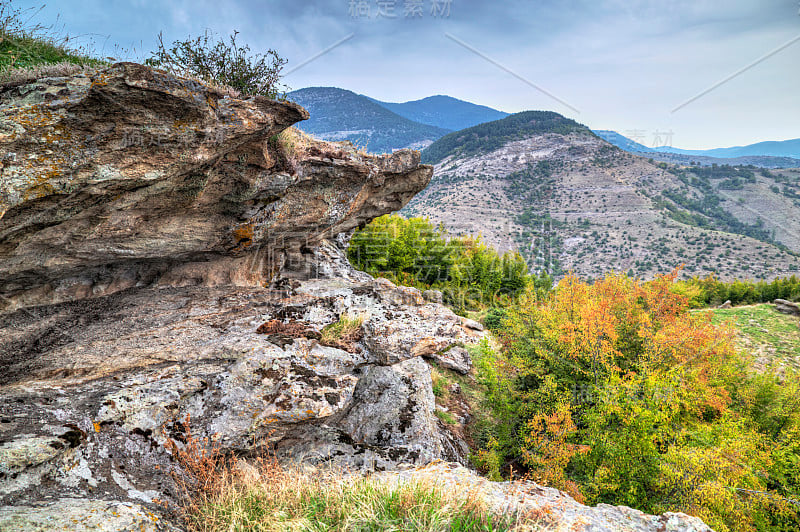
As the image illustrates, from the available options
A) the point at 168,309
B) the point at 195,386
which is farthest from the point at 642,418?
the point at 168,309

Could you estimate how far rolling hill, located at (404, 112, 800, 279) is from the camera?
233ft

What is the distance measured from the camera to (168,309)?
719 centimetres

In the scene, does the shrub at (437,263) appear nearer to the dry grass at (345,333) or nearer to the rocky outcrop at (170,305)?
the rocky outcrop at (170,305)

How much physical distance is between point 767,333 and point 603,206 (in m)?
73.8

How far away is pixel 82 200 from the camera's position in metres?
4.99

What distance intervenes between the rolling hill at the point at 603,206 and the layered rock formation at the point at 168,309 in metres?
60.7

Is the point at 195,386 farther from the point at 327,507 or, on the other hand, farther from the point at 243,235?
the point at 243,235

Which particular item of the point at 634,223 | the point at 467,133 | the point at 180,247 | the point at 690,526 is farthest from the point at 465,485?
the point at 467,133

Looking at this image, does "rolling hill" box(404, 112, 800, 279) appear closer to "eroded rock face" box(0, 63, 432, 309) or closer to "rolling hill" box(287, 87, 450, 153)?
"rolling hill" box(287, 87, 450, 153)

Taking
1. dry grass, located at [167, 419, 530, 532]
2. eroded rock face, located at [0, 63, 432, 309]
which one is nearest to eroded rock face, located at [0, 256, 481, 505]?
dry grass, located at [167, 419, 530, 532]

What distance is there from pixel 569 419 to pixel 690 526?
207 inches

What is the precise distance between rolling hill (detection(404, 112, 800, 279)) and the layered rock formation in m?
60.7

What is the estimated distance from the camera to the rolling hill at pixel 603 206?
70938 millimetres

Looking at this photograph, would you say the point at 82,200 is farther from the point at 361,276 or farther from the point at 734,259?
the point at 734,259
